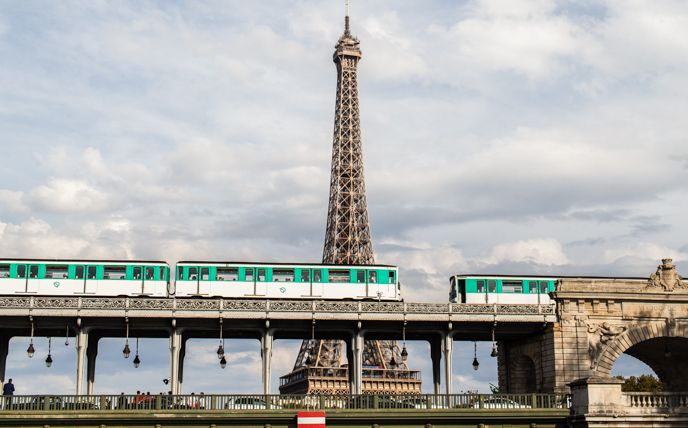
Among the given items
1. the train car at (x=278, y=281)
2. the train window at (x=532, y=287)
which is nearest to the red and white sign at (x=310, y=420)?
the train car at (x=278, y=281)

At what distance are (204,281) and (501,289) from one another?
20330mm

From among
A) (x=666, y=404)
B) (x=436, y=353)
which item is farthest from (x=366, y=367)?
(x=666, y=404)

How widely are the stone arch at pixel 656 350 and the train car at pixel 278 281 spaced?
52.8 feet

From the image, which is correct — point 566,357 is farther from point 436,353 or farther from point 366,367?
point 366,367

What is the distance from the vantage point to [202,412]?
46.2 metres

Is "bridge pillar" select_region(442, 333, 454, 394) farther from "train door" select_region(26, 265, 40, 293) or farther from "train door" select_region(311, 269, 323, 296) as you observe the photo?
"train door" select_region(26, 265, 40, 293)

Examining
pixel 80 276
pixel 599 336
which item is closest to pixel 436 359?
pixel 599 336

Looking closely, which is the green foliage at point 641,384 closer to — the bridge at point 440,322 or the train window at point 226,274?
the bridge at point 440,322

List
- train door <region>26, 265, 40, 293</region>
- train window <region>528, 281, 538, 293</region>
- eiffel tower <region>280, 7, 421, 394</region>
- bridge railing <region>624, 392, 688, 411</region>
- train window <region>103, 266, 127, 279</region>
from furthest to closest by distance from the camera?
eiffel tower <region>280, 7, 421, 394</region> < train window <region>528, 281, 538, 293</region> < train window <region>103, 266, 127, 279</region> < train door <region>26, 265, 40, 293</region> < bridge railing <region>624, 392, 688, 411</region>

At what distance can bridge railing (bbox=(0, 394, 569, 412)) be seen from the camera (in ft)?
152

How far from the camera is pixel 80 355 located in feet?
190

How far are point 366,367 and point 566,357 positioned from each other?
72.1m

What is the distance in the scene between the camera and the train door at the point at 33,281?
63.1m

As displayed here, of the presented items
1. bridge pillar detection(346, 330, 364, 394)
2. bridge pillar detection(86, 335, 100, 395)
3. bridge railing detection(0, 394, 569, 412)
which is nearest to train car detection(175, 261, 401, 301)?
bridge pillar detection(346, 330, 364, 394)
